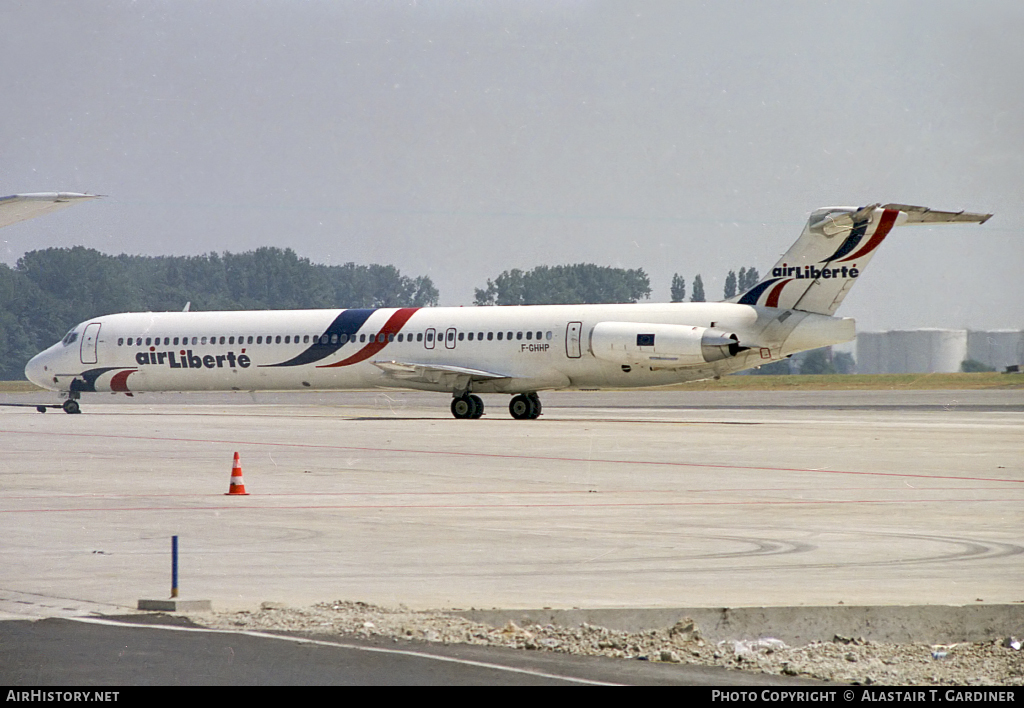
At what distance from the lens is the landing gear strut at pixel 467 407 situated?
37.3m

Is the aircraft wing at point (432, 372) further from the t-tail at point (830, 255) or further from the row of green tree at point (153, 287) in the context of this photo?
the row of green tree at point (153, 287)

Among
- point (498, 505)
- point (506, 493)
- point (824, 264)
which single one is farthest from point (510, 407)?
point (498, 505)

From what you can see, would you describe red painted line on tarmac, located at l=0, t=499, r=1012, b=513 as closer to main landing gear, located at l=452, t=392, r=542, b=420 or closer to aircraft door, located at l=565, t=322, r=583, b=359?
aircraft door, located at l=565, t=322, r=583, b=359

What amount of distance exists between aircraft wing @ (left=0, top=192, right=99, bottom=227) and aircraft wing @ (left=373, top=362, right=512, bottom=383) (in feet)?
84.2

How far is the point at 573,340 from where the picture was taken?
36562 millimetres

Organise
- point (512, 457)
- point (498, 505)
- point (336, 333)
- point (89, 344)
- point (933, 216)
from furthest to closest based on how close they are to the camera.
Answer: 1. point (89, 344)
2. point (336, 333)
3. point (933, 216)
4. point (512, 457)
5. point (498, 505)

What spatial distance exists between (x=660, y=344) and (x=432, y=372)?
22.7 ft

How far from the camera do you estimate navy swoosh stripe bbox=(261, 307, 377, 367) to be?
39469mm

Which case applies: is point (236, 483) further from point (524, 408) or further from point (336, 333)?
point (336, 333)

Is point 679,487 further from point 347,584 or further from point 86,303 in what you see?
point 86,303

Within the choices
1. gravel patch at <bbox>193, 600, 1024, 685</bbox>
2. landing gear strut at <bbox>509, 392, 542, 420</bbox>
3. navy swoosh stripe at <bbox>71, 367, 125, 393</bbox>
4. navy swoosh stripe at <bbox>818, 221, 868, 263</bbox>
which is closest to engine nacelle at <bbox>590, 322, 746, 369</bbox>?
landing gear strut at <bbox>509, 392, 542, 420</bbox>

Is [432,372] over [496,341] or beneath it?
beneath

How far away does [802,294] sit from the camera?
1362 inches

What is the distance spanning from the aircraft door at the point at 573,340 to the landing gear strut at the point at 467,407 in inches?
116
